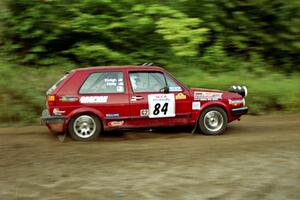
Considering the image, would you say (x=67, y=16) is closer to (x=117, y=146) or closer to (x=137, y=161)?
(x=117, y=146)

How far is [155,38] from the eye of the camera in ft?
53.0

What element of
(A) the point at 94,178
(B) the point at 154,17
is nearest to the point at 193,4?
(B) the point at 154,17

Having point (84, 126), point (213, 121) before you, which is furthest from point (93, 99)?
point (213, 121)

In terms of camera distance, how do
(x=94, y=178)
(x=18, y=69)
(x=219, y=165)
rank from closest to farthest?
1. (x=94, y=178)
2. (x=219, y=165)
3. (x=18, y=69)

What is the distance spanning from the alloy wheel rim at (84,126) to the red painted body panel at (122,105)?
0.56ft

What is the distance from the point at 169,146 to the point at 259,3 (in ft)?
32.5

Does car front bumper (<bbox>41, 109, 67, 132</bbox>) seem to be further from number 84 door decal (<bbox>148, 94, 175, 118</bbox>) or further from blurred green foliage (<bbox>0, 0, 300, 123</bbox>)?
blurred green foliage (<bbox>0, 0, 300, 123</bbox>)

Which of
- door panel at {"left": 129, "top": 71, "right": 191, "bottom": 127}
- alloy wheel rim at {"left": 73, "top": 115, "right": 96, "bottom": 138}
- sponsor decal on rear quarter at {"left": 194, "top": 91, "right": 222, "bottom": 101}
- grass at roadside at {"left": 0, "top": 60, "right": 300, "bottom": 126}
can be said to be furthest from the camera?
grass at roadside at {"left": 0, "top": 60, "right": 300, "bottom": 126}

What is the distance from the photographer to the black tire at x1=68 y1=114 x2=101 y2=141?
31.7 ft

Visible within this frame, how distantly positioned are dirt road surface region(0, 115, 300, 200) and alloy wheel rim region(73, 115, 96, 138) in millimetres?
284

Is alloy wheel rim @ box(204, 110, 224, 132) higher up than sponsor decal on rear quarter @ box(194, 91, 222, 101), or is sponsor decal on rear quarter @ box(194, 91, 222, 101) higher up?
sponsor decal on rear quarter @ box(194, 91, 222, 101)

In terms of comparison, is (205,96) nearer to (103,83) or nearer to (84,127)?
(103,83)

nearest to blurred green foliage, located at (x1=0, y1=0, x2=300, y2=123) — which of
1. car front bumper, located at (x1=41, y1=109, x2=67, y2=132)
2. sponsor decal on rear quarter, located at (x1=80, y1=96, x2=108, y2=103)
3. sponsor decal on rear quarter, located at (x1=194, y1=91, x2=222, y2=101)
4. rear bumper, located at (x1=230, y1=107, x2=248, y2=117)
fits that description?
rear bumper, located at (x1=230, y1=107, x2=248, y2=117)

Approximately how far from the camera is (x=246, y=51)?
17.5m
